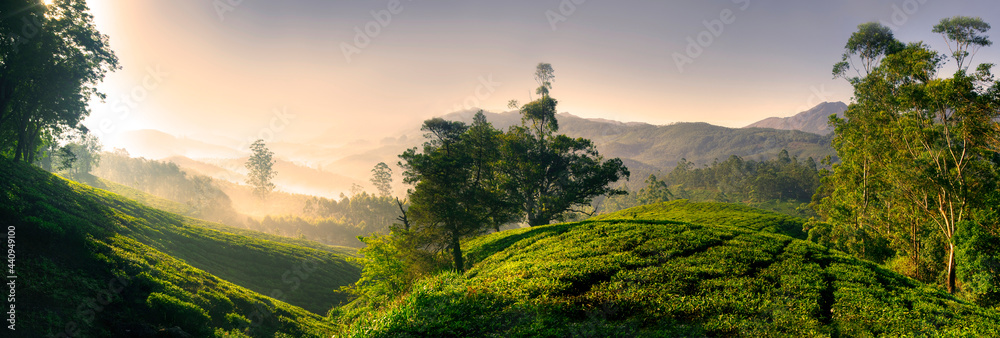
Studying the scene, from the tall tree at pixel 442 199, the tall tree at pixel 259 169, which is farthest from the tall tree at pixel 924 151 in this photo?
the tall tree at pixel 259 169

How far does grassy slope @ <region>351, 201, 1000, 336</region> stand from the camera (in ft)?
32.7

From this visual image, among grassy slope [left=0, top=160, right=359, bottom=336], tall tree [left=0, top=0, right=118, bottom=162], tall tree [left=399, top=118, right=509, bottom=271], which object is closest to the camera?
grassy slope [left=0, top=160, right=359, bottom=336]

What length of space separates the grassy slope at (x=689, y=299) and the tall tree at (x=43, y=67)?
43.0 meters

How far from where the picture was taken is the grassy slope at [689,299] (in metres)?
9.96

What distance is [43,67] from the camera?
32625mm

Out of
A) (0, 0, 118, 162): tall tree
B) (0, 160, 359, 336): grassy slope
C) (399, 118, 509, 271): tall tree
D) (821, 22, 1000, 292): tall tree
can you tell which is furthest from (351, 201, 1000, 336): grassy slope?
(0, 0, 118, 162): tall tree

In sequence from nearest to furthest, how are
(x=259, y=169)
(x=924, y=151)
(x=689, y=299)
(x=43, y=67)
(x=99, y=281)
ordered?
(x=689, y=299) → (x=99, y=281) → (x=924, y=151) → (x=43, y=67) → (x=259, y=169)

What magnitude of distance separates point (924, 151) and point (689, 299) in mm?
26356

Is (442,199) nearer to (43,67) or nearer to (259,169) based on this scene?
(43,67)

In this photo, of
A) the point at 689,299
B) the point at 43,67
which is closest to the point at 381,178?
the point at 43,67

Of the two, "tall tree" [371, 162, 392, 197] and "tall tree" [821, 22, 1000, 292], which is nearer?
"tall tree" [821, 22, 1000, 292]

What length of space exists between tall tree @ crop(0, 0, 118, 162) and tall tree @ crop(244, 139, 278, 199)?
76.0 m

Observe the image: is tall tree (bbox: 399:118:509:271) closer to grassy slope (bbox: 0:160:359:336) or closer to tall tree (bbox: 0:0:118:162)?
grassy slope (bbox: 0:160:359:336)

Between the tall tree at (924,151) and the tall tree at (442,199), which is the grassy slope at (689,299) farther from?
the tall tree at (924,151)
